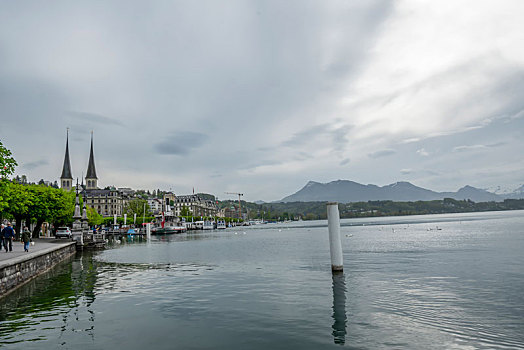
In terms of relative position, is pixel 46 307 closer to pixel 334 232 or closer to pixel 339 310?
pixel 339 310

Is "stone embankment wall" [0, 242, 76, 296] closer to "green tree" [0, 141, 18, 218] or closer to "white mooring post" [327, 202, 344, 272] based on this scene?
"green tree" [0, 141, 18, 218]

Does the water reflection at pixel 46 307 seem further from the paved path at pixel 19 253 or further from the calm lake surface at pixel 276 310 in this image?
the paved path at pixel 19 253

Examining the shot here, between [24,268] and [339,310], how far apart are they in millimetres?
18706

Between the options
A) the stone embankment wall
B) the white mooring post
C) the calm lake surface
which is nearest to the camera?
the calm lake surface

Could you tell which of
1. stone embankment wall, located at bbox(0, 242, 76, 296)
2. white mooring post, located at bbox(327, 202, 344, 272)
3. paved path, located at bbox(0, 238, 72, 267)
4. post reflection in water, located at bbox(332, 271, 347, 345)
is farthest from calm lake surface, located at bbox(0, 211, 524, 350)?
paved path, located at bbox(0, 238, 72, 267)

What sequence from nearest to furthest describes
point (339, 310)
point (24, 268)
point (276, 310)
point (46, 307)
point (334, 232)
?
point (339, 310), point (276, 310), point (46, 307), point (334, 232), point (24, 268)

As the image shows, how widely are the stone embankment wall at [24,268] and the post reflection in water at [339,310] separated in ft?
50.9

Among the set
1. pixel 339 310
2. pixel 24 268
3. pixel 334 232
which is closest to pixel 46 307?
pixel 24 268

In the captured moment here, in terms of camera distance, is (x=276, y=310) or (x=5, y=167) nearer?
(x=276, y=310)

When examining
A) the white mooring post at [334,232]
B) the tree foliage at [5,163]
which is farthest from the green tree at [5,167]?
the white mooring post at [334,232]

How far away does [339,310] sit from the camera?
14797 millimetres

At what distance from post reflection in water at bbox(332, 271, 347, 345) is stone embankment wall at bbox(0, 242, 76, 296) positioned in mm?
15514

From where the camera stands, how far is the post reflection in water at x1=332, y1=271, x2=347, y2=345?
459 inches

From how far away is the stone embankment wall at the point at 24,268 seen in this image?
19.2 m
